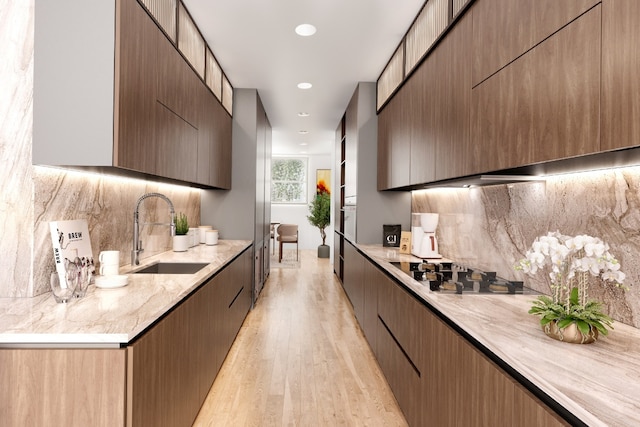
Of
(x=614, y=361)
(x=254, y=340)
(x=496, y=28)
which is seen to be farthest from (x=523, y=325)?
(x=254, y=340)

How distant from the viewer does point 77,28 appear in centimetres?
172

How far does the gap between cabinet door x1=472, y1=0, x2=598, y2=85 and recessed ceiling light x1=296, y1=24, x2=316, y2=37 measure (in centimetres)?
153

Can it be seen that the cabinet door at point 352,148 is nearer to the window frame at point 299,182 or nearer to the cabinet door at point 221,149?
the cabinet door at point 221,149

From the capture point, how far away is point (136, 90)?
6.33ft

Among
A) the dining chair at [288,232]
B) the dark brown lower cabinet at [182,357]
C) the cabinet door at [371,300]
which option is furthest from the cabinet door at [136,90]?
the dining chair at [288,232]

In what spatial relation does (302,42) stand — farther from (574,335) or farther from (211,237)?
(574,335)

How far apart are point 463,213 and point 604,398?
6.90 feet

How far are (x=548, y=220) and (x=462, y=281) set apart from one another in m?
A: 0.51

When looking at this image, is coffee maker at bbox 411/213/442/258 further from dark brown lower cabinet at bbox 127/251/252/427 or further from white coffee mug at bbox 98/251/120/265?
white coffee mug at bbox 98/251/120/265

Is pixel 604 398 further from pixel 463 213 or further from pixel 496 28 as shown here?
pixel 463 213

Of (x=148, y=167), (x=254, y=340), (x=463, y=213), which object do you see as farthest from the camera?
(x=254, y=340)

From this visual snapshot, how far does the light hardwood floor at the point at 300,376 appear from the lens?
2.35m

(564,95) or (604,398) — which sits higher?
(564,95)

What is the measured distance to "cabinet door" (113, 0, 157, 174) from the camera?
177 cm
